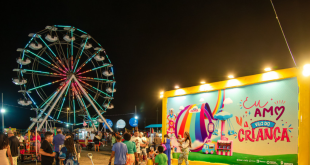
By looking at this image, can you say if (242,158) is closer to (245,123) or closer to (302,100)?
(245,123)

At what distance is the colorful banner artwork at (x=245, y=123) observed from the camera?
8.30 meters

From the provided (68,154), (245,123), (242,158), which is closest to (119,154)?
(68,154)

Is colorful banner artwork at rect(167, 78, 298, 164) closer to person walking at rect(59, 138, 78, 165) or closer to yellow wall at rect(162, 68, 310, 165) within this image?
yellow wall at rect(162, 68, 310, 165)

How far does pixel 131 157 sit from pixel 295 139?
5371 millimetres

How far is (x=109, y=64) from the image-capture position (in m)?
24.6

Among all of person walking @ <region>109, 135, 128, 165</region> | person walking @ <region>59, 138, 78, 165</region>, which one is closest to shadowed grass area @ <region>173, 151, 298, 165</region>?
person walking @ <region>109, 135, 128, 165</region>

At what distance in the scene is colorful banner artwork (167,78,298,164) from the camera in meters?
8.30

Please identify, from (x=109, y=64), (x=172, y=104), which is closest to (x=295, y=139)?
(x=172, y=104)

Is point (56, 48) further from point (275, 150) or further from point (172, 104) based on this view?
point (275, 150)

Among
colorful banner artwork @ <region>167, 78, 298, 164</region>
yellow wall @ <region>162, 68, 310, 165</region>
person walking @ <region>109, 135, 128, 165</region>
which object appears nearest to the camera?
person walking @ <region>109, 135, 128, 165</region>

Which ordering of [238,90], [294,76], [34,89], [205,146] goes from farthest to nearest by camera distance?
[34,89] < [205,146] < [238,90] < [294,76]

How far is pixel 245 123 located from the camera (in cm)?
960

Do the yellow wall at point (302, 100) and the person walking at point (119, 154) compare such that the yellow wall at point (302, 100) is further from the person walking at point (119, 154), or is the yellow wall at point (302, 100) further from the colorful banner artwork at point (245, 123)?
the person walking at point (119, 154)

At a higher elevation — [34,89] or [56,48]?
[56,48]
